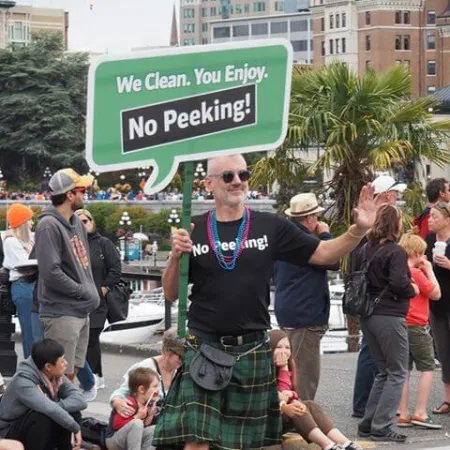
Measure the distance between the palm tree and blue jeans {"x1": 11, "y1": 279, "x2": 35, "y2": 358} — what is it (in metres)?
6.96

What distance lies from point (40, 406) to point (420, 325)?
3265 millimetres

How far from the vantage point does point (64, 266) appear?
1108 cm

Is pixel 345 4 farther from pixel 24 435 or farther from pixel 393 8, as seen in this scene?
pixel 24 435

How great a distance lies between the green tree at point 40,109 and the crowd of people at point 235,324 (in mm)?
103868

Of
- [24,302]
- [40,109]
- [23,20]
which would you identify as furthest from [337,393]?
[23,20]

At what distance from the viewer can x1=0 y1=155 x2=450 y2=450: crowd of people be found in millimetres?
7332

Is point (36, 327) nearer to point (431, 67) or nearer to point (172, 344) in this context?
point (172, 344)

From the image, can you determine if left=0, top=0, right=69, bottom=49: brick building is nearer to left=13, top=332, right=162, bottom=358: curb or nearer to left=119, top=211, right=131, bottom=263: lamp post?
left=119, top=211, right=131, bottom=263: lamp post

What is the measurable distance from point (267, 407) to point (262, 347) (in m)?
0.29

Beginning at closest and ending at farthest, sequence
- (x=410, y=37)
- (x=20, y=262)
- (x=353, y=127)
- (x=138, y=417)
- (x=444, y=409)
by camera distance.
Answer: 1. (x=138, y=417)
2. (x=444, y=409)
3. (x=20, y=262)
4. (x=353, y=127)
5. (x=410, y=37)

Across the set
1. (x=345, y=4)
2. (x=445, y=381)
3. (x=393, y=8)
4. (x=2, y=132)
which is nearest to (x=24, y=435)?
(x=445, y=381)

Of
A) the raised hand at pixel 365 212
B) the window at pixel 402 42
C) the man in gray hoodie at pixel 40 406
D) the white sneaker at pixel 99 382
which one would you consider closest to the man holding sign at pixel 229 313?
the raised hand at pixel 365 212

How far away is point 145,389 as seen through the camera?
32.4 feet

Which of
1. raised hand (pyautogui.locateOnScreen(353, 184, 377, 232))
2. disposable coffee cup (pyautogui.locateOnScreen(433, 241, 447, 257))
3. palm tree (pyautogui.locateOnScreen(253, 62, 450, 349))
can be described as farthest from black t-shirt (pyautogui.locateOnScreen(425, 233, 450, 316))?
palm tree (pyautogui.locateOnScreen(253, 62, 450, 349))
